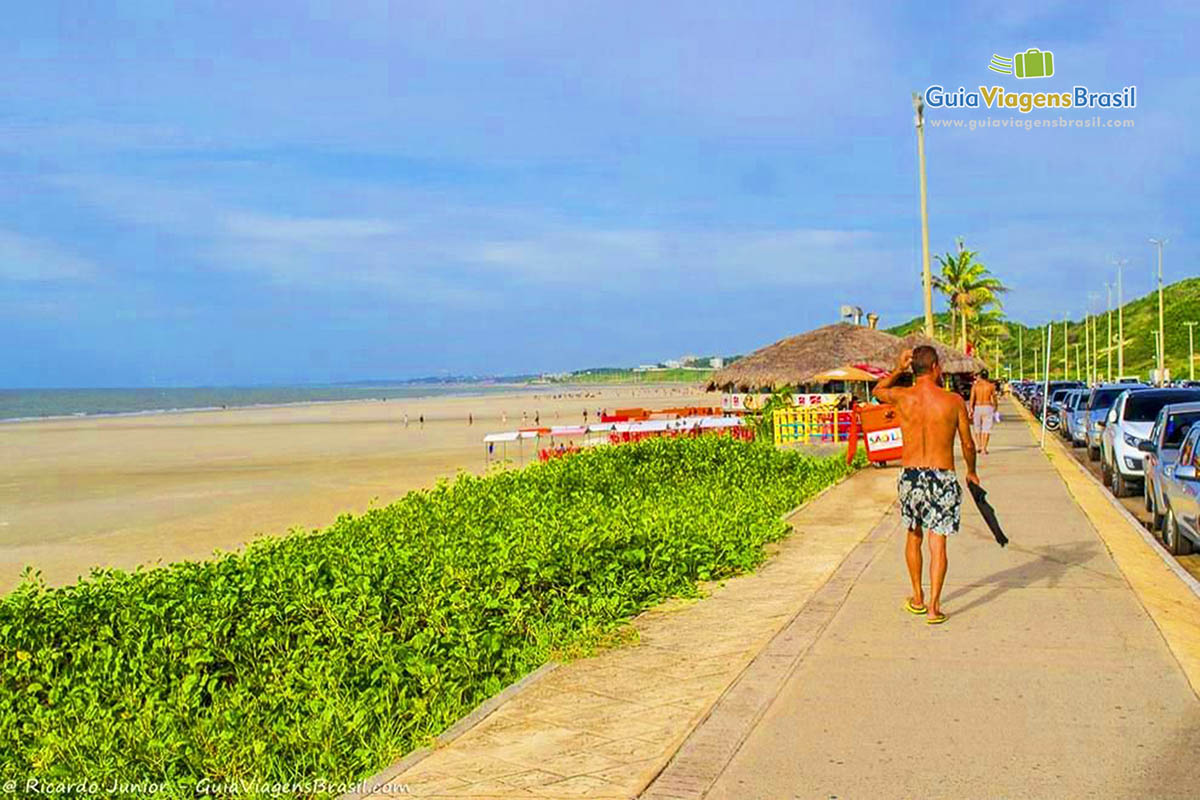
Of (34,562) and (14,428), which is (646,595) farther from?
(14,428)

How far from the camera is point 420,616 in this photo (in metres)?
7.69

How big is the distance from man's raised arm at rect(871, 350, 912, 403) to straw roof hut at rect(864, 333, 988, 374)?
20.7m

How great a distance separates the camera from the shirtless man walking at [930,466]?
795 cm

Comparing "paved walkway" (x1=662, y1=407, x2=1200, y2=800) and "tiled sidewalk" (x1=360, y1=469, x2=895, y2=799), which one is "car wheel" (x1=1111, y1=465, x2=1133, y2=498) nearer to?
"paved walkway" (x1=662, y1=407, x2=1200, y2=800)

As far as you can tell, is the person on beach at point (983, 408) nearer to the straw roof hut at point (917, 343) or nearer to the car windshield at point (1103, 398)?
the car windshield at point (1103, 398)

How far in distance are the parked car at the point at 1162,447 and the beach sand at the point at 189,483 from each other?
1093cm

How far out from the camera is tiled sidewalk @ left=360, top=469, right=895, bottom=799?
5012mm

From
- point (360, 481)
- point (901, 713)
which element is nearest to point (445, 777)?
point (901, 713)

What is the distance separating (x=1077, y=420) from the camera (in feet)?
95.9

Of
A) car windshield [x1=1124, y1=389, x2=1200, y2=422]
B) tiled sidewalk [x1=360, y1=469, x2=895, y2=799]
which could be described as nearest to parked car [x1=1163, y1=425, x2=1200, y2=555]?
tiled sidewalk [x1=360, y1=469, x2=895, y2=799]

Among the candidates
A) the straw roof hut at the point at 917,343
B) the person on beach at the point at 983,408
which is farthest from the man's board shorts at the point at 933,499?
the straw roof hut at the point at 917,343

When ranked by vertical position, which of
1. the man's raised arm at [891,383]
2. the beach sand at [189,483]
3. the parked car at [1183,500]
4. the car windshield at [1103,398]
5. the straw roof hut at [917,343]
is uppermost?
the straw roof hut at [917,343]

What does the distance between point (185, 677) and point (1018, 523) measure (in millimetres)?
9348

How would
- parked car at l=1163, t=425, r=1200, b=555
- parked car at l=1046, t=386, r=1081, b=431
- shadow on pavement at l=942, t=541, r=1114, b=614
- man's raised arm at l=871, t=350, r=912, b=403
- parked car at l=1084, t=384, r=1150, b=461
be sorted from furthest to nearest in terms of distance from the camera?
1. parked car at l=1046, t=386, r=1081, b=431
2. parked car at l=1084, t=384, r=1150, b=461
3. parked car at l=1163, t=425, r=1200, b=555
4. shadow on pavement at l=942, t=541, r=1114, b=614
5. man's raised arm at l=871, t=350, r=912, b=403
